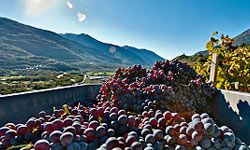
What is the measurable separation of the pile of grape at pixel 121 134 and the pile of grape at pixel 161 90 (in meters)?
0.87

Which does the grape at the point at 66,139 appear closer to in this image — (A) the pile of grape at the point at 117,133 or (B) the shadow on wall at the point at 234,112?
(A) the pile of grape at the point at 117,133

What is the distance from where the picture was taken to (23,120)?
2.18 m

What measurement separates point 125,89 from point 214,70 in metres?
1.31

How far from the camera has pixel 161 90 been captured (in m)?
2.28

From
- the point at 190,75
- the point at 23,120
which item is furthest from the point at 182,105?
the point at 23,120

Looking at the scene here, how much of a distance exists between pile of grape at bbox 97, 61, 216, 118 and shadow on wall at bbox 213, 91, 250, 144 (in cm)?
14

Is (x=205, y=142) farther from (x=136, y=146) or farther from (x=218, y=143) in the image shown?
(x=136, y=146)

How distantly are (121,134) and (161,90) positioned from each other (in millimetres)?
1105

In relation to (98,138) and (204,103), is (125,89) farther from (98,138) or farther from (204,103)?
(98,138)

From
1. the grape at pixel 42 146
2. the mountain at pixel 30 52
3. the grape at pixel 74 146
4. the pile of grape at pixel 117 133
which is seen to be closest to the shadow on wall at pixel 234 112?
the pile of grape at pixel 117 133

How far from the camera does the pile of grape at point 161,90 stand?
89.0 inches

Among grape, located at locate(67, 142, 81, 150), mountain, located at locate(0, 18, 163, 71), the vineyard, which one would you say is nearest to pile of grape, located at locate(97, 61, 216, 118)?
the vineyard

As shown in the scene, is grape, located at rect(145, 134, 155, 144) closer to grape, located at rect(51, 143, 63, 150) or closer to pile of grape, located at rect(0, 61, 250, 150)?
pile of grape, located at rect(0, 61, 250, 150)

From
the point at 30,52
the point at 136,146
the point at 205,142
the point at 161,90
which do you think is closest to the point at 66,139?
the point at 136,146
